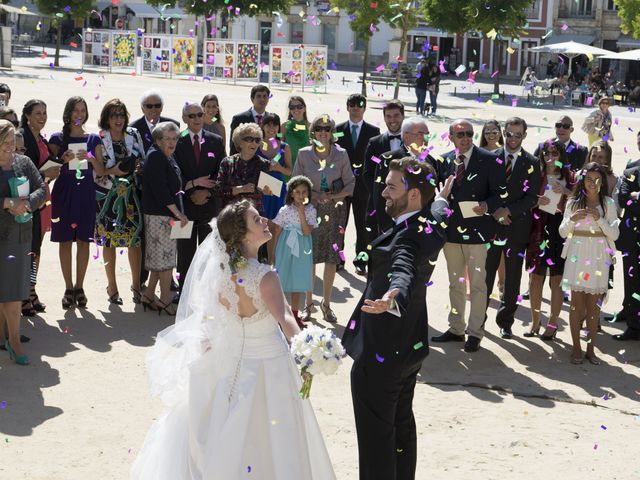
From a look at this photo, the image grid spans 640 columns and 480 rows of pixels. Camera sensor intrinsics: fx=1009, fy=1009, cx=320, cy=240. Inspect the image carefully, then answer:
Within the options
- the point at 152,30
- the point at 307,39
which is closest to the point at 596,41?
the point at 307,39

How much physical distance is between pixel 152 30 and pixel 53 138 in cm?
6460

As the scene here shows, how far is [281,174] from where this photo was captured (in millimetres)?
11203

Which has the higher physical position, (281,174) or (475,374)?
(281,174)

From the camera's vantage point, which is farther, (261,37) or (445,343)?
(261,37)

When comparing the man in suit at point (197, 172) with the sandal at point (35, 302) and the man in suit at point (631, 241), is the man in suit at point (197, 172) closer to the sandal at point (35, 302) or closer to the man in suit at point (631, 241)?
the sandal at point (35, 302)

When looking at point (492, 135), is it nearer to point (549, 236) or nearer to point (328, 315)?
point (549, 236)

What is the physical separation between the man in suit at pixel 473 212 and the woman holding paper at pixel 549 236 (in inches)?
30.7

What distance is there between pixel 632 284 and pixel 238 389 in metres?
5.67

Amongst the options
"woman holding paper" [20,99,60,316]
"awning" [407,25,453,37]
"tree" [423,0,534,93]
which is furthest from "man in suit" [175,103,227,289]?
"awning" [407,25,453,37]

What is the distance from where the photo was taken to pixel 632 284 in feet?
32.3

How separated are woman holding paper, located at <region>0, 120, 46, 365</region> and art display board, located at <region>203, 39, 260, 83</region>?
32824 mm

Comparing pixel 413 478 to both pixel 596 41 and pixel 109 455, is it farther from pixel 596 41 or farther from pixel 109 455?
pixel 596 41

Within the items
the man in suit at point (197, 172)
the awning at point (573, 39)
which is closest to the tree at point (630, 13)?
the awning at point (573, 39)

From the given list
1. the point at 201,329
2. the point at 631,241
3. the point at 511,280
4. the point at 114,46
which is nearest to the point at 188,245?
the point at 511,280
